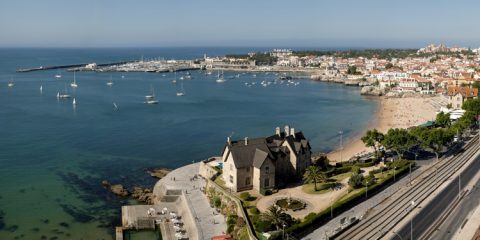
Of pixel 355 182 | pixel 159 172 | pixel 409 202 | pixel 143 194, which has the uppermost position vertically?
pixel 355 182

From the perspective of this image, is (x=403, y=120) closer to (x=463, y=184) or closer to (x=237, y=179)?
(x=463, y=184)

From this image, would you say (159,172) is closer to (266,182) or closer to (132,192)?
(132,192)

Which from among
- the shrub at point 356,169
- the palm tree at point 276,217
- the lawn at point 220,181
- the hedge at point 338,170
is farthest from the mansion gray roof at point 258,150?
the palm tree at point 276,217

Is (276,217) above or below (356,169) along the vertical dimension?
below

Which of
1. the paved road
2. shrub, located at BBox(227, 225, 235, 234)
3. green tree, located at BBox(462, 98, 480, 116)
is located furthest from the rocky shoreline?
green tree, located at BBox(462, 98, 480, 116)

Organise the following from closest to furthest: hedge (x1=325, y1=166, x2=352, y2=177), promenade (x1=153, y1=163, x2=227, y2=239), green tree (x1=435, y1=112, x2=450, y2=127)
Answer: promenade (x1=153, y1=163, x2=227, y2=239), hedge (x1=325, y1=166, x2=352, y2=177), green tree (x1=435, y1=112, x2=450, y2=127)

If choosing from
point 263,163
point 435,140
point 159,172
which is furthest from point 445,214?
point 159,172

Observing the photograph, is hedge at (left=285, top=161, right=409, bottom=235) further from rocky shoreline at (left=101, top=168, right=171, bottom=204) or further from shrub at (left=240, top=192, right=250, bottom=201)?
rocky shoreline at (left=101, top=168, right=171, bottom=204)
